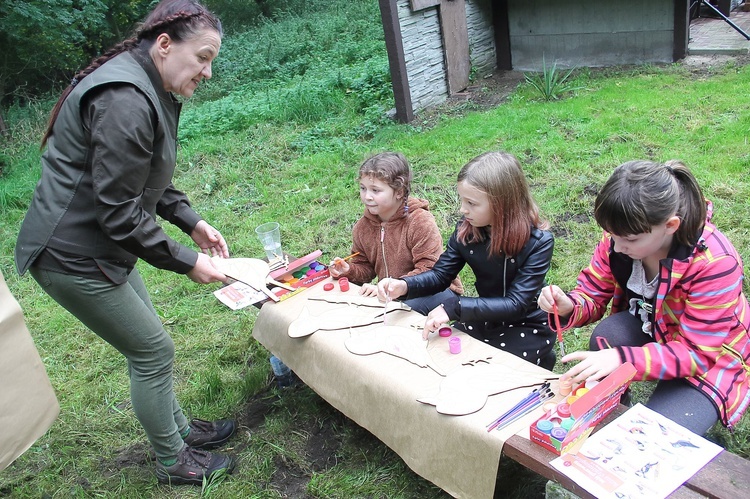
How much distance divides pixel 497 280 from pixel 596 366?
801 millimetres

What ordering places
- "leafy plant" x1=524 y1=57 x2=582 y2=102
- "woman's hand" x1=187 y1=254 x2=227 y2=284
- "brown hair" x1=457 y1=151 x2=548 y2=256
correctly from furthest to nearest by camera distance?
"leafy plant" x1=524 y1=57 x2=582 y2=102 < "brown hair" x1=457 y1=151 x2=548 y2=256 < "woman's hand" x1=187 y1=254 x2=227 y2=284

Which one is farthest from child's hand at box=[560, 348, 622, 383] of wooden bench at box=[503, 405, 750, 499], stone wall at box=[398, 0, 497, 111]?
stone wall at box=[398, 0, 497, 111]

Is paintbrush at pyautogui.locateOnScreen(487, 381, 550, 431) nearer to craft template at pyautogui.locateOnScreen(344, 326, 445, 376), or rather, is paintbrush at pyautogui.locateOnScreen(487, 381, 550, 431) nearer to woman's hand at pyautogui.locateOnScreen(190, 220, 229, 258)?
craft template at pyautogui.locateOnScreen(344, 326, 445, 376)

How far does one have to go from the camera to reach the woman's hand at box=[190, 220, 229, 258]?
2.60 m

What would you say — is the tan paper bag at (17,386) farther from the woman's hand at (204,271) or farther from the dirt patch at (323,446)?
the dirt patch at (323,446)

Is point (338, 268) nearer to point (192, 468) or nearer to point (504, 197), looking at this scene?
point (504, 197)

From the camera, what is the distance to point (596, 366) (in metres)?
1.72

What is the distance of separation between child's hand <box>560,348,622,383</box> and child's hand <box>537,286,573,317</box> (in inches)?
12.7

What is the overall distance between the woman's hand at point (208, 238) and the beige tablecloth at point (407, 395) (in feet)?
1.09

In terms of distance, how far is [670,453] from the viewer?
5.11ft

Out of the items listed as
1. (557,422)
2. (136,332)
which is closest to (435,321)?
(557,422)

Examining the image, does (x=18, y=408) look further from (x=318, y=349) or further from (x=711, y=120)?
(x=711, y=120)

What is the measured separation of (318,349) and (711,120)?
4218 mm

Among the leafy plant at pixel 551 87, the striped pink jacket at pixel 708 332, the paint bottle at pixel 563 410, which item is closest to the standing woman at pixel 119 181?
the paint bottle at pixel 563 410
